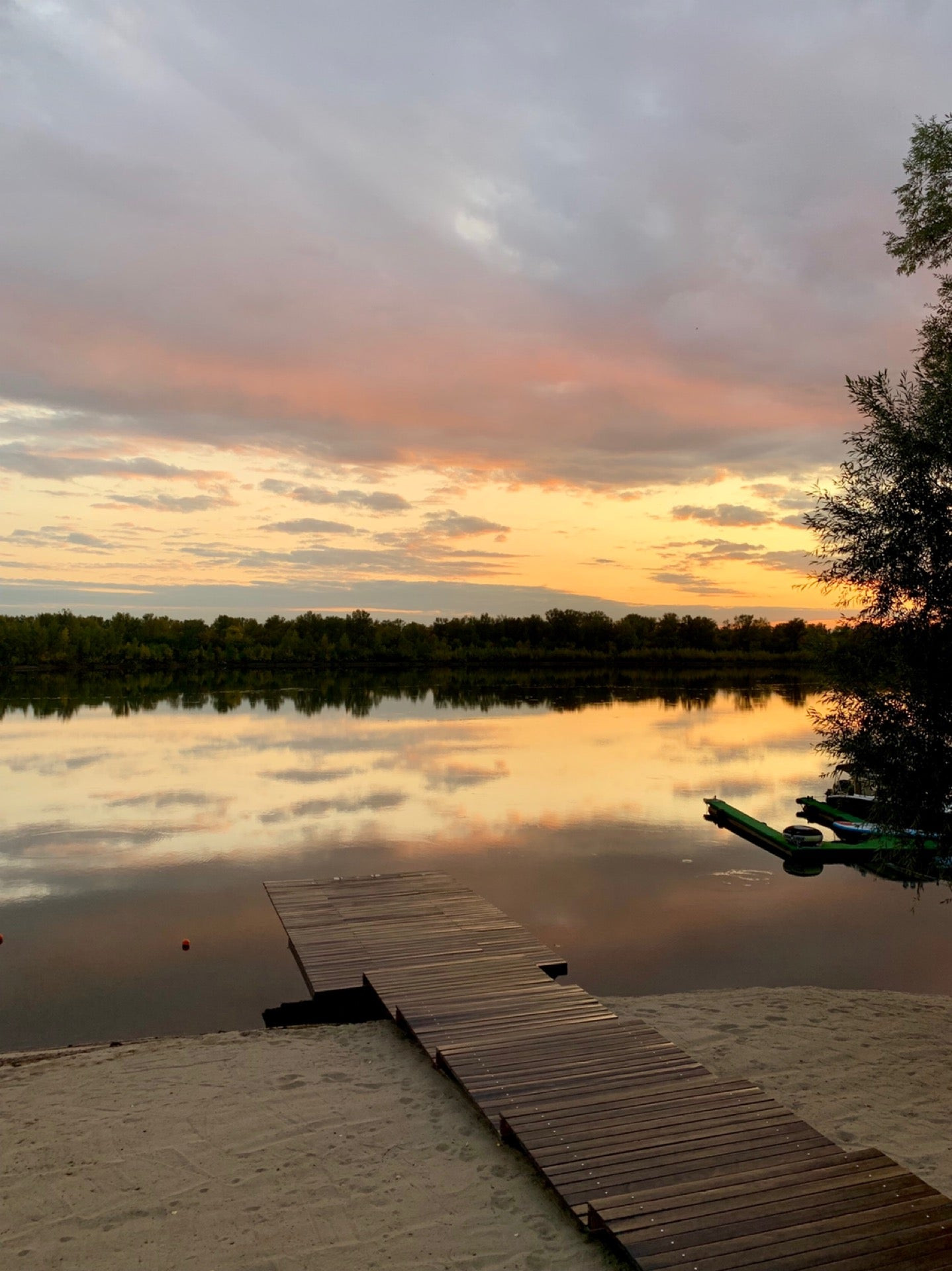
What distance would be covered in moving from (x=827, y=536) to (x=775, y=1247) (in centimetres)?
959

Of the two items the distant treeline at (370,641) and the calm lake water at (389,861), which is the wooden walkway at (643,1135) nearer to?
the calm lake water at (389,861)

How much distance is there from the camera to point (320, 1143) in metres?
7.58

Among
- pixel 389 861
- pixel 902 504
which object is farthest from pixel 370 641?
pixel 902 504

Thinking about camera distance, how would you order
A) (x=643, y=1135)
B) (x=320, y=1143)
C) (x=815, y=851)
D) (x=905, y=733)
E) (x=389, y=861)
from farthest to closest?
(x=815, y=851) → (x=389, y=861) → (x=905, y=733) → (x=320, y=1143) → (x=643, y=1135)

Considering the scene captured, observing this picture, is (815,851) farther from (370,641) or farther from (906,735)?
(370,641)

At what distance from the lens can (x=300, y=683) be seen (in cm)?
9644

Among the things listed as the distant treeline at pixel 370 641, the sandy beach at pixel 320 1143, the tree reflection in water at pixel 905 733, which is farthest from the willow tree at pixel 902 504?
the distant treeline at pixel 370 641

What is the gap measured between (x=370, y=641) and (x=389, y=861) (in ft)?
389

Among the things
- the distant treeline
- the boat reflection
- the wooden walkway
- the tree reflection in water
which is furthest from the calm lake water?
the distant treeline

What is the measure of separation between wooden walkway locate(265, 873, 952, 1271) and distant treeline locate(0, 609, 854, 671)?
374ft

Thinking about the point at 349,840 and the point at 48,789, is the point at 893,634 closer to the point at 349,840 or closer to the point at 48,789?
the point at 349,840

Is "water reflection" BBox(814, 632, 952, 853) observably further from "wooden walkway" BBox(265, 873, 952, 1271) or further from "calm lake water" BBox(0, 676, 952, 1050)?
"wooden walkway" BBox(265, 873, 952, 1271)

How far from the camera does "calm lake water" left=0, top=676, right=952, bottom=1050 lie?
1452 centimetres

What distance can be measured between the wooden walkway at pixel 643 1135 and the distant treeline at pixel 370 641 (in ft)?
374
